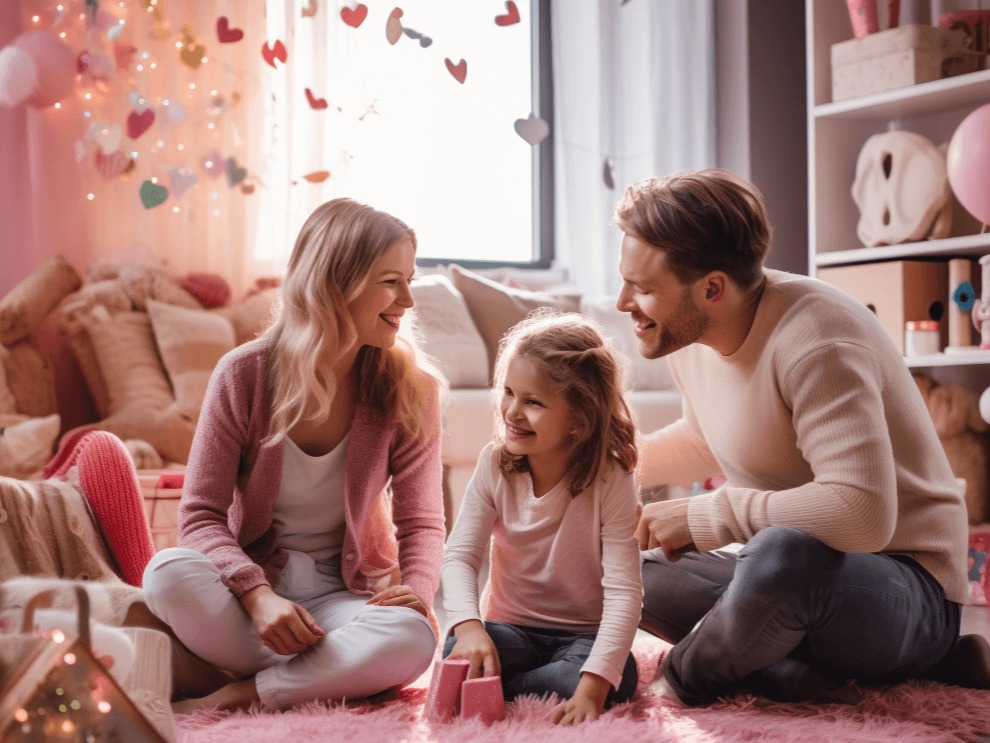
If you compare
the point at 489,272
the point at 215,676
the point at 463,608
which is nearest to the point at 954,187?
the point at 489,272

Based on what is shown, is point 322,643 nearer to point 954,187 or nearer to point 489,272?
point 954,187

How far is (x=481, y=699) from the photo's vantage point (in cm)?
138

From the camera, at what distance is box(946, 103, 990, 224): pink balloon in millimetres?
2562

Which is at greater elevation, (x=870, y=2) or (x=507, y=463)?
(x=870, y=2)

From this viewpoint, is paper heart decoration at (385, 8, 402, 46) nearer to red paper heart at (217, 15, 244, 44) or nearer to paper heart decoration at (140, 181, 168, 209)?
red paper heart at (217, 15, 244, 44)

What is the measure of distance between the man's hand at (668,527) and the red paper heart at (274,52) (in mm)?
2331

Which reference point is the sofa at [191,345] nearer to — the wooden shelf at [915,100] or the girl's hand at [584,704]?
the wooden shelf at [915,100]

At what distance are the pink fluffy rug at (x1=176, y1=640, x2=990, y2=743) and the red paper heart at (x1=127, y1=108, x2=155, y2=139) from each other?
215 centimetres

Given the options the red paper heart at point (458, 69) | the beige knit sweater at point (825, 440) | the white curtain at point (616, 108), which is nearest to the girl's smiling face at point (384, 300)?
the beige knit sweater at point (825, 440)

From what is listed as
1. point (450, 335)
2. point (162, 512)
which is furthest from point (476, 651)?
point (450, 335)

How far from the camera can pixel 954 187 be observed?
2707 mm

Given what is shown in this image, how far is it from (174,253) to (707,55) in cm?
217

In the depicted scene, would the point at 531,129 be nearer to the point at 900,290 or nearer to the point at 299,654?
the point at 900,290

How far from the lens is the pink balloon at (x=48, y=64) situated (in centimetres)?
291
